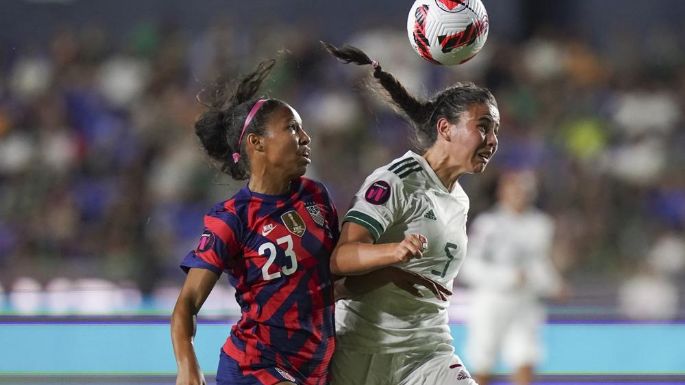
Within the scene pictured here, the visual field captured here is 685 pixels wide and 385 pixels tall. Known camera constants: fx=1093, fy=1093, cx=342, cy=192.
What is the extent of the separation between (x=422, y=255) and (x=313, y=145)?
6259 millimetres

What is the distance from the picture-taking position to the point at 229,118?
3.65 metres

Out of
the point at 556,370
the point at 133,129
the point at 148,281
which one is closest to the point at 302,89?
the point at 133,129

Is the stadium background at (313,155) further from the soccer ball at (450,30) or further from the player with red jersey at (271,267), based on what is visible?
the player with red jersey at (271,267)

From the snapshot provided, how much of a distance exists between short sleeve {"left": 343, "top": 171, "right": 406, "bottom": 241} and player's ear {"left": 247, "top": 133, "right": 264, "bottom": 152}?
1.17 ft

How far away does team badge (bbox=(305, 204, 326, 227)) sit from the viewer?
137 inches

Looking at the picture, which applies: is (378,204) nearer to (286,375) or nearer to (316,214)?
(316,214)

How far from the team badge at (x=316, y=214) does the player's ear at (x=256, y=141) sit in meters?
0.24

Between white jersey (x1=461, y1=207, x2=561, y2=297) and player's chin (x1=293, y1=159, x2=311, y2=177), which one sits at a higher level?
white jersey (x1=461, y1=207, x2=561, y2=297)

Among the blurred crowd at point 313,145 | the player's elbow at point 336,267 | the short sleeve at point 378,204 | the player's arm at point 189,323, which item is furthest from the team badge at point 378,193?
the blurred crowd at point 313,145

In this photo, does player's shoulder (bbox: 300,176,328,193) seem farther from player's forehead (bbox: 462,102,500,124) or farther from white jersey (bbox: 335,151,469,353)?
player's forehead (bbox: 462,102,500,124)

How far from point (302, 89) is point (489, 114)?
671 centimetres

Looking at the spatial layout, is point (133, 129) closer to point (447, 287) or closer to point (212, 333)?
point (212, 333)

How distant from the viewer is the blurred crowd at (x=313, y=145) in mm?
9297

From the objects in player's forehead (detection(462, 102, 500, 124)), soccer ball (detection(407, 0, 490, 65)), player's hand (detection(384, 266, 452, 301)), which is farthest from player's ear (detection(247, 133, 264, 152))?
soccer ball (detection(407, 0, 490, 65))
